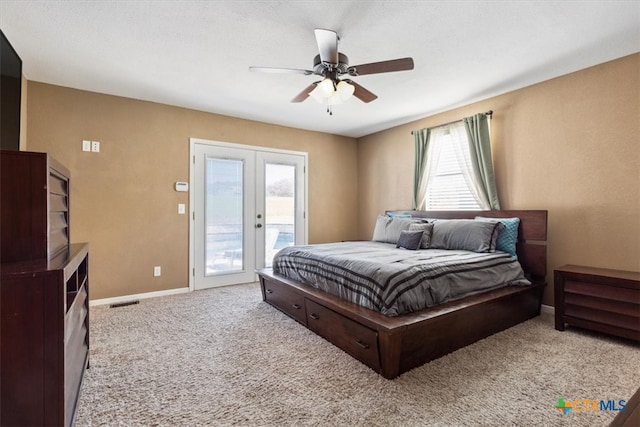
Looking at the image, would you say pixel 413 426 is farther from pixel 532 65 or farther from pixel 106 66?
pixel 106 66

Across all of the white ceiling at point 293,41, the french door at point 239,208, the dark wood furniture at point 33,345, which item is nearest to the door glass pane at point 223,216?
the french door at point 239,208

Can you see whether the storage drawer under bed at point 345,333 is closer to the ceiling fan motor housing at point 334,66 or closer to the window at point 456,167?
the ceiling fan motor housing at point 334,66

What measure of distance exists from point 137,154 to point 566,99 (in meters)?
4.97

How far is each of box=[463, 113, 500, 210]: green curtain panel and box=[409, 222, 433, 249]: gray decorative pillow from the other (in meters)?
0.78

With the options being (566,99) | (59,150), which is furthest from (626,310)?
(59,150)

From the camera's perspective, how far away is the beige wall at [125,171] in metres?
3.45

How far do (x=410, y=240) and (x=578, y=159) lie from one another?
1.86 meters

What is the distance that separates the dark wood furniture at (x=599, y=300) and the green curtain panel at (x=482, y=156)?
117 centimetres

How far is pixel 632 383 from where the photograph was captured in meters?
1.93

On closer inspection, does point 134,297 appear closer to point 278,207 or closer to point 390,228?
point 278,207

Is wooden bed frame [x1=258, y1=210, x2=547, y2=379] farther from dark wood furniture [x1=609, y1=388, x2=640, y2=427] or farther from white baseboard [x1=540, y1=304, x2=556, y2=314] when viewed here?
dark wood furniture [x1=609, y1=388, x2=640, y2=427]

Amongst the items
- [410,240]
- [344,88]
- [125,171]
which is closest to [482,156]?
[410,240]

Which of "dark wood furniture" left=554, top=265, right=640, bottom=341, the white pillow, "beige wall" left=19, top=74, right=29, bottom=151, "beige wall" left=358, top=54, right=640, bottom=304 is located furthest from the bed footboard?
"beige wall" left=19, top=74, right=29, bottom=151

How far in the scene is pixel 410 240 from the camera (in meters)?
3.58
